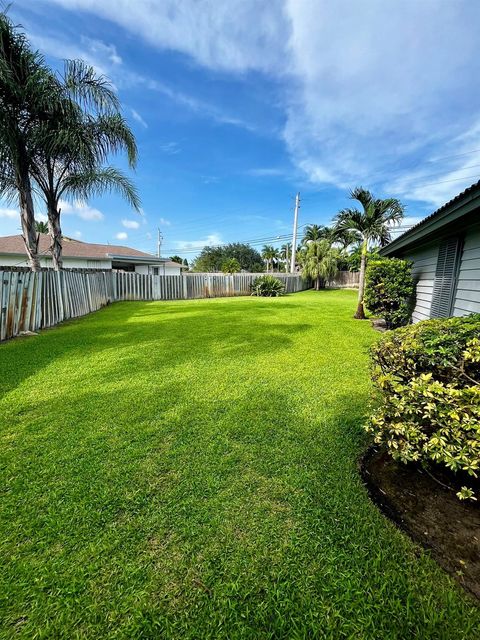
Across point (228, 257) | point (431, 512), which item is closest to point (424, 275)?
point (431, 512)

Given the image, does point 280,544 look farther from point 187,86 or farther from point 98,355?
point 187,86

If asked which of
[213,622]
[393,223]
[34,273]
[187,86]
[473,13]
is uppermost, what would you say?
[187,86]

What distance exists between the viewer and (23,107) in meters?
6.07

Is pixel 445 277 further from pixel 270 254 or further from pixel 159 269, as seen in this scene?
pixel 270 254

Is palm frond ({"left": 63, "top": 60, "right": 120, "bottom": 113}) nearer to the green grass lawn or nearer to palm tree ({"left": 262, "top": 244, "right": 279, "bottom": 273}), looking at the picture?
the green grass lawn

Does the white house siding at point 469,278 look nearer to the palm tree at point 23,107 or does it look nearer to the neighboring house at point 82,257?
the palm tree at point 23,107

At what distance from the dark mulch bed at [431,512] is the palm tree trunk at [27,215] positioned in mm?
7937

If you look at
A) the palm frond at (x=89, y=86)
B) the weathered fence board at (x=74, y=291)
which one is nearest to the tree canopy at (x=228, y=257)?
the weathered fence board at (x=74, y=291)

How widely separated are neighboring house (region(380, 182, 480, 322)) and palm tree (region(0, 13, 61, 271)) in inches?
332

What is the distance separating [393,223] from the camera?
9.31 m

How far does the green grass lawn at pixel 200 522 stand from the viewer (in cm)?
112

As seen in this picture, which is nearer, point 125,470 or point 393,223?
point 125,470

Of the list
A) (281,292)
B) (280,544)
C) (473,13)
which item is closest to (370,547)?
(280,544)

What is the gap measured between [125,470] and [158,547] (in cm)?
68
